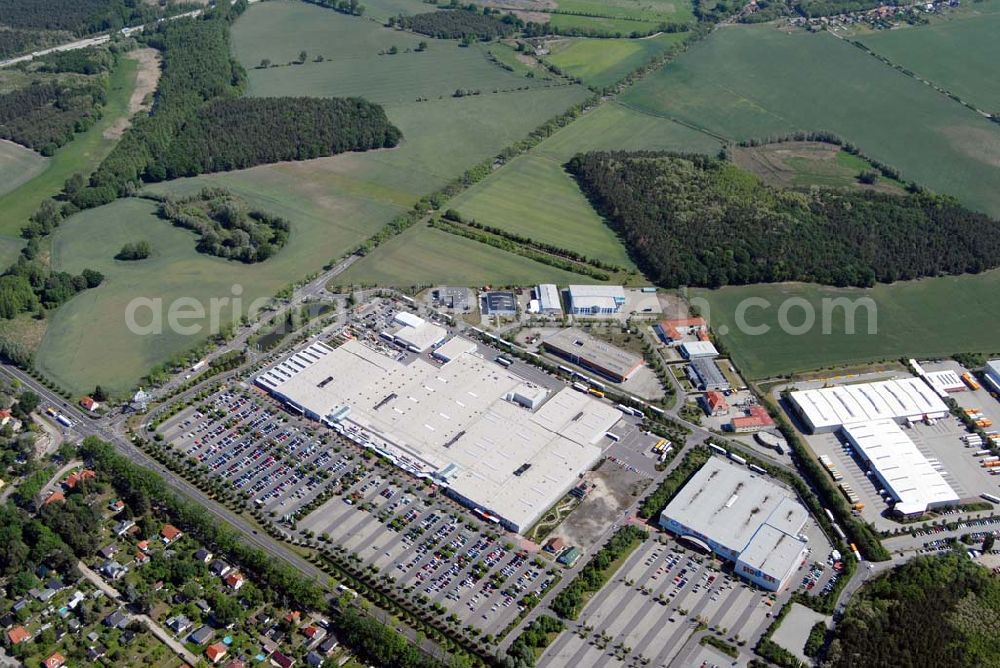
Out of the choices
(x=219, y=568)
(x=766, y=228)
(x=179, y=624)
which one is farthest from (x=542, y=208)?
(x=179, y=624)

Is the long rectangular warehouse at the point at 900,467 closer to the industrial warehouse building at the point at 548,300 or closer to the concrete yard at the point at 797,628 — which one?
the concrete yard at the point at 797,628

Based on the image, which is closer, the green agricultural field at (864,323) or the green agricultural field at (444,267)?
the green agricultural field at (864,323)

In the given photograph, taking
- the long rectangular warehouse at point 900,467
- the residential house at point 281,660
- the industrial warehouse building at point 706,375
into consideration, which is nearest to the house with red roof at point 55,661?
the residential house at point 281,660

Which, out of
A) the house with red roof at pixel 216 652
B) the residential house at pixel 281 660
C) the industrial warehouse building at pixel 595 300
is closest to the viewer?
the residential house at pixel 281 660

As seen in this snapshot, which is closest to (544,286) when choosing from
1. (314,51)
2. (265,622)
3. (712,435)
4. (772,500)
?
(712,435)

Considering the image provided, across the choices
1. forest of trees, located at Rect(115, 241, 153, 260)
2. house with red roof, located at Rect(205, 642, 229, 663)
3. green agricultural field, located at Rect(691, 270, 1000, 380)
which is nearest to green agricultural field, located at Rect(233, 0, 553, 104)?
forest of trees, located at Rect(115, 241, 153, 260)
